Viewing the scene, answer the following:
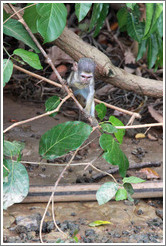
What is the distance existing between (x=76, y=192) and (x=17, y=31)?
64.7 inches

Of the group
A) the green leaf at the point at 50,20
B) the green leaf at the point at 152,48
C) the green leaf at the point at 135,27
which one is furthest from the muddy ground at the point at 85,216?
the green leaf at the point at 135,27

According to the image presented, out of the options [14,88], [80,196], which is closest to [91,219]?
[80,196]

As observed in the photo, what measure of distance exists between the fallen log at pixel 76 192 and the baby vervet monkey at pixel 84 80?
2.34ft

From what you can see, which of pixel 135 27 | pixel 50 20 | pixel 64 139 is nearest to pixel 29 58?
pixel 50 20

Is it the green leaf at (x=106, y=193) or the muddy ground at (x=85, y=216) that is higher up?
the green leaf at (x=106, y=193)

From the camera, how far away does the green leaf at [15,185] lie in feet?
6.49

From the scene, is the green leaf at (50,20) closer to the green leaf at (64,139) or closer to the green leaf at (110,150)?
the green leaf at (64,139)

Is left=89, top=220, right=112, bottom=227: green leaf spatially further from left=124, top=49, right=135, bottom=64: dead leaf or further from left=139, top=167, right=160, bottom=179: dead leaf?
left=124, top=49, right=135, bottom=64: dead leaf

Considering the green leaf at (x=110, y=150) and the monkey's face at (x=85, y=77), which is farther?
the monkey's face at (x=85, y=77)

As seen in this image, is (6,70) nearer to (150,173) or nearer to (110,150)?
(110,150)

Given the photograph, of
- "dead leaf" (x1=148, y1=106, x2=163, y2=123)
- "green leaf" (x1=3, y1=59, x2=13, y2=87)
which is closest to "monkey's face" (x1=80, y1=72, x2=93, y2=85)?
"green leaf" (x1=3, y1=59, x2=13, y2=87)

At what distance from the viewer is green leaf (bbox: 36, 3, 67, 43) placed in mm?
2152

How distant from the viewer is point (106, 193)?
81.4 inches

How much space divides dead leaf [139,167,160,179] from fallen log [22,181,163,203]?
0.42 meters
